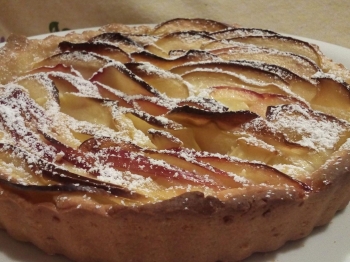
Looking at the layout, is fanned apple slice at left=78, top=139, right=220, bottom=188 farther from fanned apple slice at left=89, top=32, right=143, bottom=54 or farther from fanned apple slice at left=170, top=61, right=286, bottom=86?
fanned apple slice at left=89, top=32, right=143, bottom=54

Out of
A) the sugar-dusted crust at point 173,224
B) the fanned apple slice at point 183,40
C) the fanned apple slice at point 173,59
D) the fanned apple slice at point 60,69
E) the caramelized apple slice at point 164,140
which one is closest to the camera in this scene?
the sugar-dusted crust at point 173,224

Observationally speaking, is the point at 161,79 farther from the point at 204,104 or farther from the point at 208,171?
the point at 208,171

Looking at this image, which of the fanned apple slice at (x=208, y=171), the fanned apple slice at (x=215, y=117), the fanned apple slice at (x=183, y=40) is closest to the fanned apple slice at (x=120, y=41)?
the fanned apple slice at (x=183, y=40)

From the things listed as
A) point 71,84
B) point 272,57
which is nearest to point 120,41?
point 71,84

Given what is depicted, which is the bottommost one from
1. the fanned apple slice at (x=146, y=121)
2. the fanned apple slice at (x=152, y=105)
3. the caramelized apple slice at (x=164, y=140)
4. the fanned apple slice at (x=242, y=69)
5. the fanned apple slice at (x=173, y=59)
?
the caramelized apple slice at (x=164, y=140)

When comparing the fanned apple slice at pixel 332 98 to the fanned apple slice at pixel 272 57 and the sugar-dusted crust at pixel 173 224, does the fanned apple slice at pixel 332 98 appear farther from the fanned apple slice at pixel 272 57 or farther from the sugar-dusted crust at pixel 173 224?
the sugar-dusted crust at pixel 173 224

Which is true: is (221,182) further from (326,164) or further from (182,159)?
(326,164)
